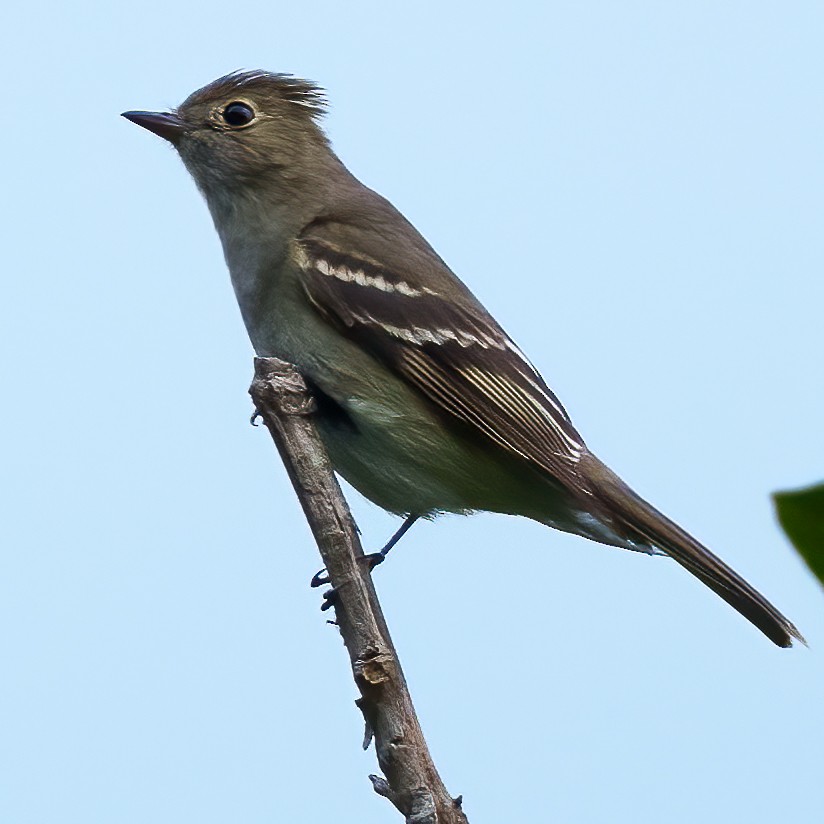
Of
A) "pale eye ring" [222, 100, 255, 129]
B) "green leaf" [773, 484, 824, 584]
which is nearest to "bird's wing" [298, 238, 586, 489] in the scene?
"pale eye ring" [222, 100, 255, 129]

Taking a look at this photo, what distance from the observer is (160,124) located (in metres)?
7.01

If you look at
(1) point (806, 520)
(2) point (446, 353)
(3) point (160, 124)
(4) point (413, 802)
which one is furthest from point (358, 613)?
(3) point (160, 124)

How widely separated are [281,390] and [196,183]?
118 inches

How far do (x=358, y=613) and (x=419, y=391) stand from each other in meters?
1.88

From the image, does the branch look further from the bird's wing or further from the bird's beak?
the bird's beak

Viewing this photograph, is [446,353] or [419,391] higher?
[446,353]

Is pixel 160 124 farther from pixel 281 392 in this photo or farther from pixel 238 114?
pixel 281 392

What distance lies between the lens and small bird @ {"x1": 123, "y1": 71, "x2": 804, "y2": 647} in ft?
18.2

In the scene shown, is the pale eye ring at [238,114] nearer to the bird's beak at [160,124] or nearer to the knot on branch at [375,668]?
the bird's beak at [160,124]

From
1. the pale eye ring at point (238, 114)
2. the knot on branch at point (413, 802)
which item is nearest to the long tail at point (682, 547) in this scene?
the knot on branch at point (413, 802)

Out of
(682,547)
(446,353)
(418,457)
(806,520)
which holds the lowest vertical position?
(806,520)

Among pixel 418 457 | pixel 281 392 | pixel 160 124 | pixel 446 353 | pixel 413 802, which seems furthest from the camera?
pixel 160 124

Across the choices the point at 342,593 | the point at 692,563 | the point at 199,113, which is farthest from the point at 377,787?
the point at 199,113

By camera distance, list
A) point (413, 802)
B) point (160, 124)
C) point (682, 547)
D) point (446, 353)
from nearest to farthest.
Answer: point (413, 802) < point (682, 547) < point (446, 353) < point (160, 124)
